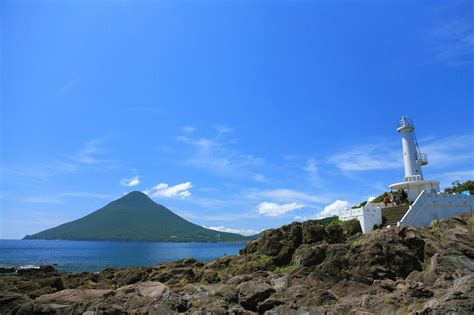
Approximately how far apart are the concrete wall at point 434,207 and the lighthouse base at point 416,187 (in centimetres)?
376

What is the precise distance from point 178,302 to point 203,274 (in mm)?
7911

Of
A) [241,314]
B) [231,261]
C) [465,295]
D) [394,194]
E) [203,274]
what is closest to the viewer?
[465,295]

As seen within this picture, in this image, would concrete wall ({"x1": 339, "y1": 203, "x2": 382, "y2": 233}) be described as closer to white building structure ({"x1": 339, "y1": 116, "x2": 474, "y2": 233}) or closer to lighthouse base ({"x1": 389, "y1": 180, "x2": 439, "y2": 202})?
white building structure ({"x1": 339, "y1": 116, "x2": 474, "y2": 233})

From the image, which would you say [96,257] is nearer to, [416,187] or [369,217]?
[369,217]

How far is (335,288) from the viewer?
15.6 metres

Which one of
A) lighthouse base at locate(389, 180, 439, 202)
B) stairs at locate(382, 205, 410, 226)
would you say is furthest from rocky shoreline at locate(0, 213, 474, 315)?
lighthouse base at locate(389, 180, 439, 202)

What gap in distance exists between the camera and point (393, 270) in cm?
1634

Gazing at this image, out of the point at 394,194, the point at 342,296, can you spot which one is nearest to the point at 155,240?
the point at 394,194

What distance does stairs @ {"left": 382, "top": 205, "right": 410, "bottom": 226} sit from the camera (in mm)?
25528

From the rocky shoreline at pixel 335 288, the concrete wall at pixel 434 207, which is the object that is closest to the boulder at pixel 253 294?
the rocky shoreline at pixel 335 288

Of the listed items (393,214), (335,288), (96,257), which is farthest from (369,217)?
(96,257)

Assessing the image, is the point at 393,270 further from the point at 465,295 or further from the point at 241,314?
the point at 241,314

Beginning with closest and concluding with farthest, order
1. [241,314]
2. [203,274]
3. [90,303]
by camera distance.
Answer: [241,314] → [90,303] → [203,274]

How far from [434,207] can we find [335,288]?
13916mm
